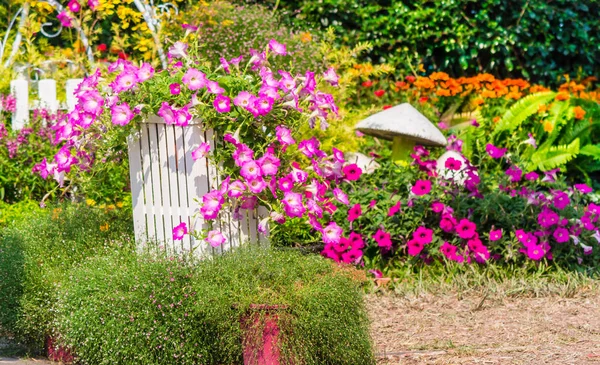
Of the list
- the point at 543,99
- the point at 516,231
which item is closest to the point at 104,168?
the point at 516,231

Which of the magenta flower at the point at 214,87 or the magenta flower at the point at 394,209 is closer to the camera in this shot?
the magenta flower at the point at 214,87

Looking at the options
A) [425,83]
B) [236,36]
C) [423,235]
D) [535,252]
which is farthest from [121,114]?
[425,83]

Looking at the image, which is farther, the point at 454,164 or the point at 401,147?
the point at 401,147

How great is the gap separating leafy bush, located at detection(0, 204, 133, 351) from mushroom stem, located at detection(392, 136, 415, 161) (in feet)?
8.33

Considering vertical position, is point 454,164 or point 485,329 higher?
point 454,164

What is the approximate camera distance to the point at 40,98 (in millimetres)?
6652

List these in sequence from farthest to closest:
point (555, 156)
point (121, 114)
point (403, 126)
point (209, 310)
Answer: point (555, 156)
point (403, 126)
point (121, 114)
point (209, 310)

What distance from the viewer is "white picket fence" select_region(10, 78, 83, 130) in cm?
657

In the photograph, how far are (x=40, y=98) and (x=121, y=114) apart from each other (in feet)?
10.2

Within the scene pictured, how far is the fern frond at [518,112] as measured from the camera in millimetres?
6973

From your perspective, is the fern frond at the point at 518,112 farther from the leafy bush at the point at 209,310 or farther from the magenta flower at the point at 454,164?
the leafy bush at the point at 209,310

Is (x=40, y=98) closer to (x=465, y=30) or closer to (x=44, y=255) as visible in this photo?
(x=44, y=255)

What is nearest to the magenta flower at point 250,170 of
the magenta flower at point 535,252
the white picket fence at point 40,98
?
the magenta flower at point 535,252

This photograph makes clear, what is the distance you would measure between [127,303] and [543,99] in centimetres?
478
